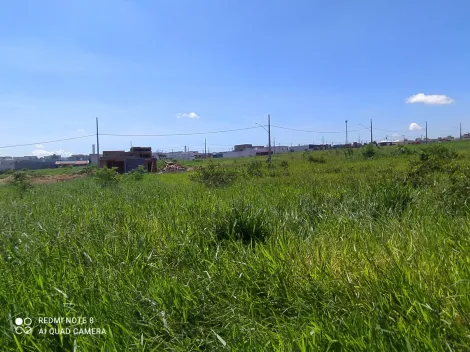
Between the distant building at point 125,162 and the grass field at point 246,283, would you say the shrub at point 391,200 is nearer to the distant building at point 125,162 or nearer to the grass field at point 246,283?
the grass field at point 246,283

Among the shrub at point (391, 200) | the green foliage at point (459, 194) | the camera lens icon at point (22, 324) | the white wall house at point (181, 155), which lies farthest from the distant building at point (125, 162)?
the white wall house at point (181, 155)

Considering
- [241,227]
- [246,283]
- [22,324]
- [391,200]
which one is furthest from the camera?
[391,200]

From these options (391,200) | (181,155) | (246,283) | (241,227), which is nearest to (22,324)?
(246,283)

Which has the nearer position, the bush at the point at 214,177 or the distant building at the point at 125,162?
the bush at the point at 214,177

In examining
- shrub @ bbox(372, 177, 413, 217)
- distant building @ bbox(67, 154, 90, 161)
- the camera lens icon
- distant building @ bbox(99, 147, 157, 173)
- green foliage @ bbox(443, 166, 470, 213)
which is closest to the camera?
the camera lens icon

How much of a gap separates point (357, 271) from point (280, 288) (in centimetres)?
67

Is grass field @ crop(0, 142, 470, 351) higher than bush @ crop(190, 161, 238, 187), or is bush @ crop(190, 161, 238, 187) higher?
bush @ crop(190, 161, 238, 187)

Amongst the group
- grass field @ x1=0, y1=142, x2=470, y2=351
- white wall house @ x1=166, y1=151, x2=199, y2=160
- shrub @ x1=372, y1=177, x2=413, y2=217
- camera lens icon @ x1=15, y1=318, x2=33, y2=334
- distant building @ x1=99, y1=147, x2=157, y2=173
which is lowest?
camera lens icon @ x1=15, y1=318, x2=33, y2=334

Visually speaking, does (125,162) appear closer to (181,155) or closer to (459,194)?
(459,194)

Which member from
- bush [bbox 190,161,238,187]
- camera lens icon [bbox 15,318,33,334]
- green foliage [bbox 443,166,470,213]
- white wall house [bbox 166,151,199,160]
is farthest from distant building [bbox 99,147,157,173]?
white wall house [bbox 166,151,199,160]

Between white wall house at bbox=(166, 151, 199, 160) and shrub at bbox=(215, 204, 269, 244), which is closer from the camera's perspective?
shrub at bbox=(215, 204, 269, 244)

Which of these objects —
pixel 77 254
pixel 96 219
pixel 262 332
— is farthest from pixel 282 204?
pixel 262 332

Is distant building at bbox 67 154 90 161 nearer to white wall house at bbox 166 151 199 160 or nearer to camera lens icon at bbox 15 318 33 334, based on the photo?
white wall house at bbox 166 151 199 160

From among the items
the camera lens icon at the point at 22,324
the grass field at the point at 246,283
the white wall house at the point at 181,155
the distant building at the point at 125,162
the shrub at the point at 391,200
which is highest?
the white wall house at the point at 181,155
